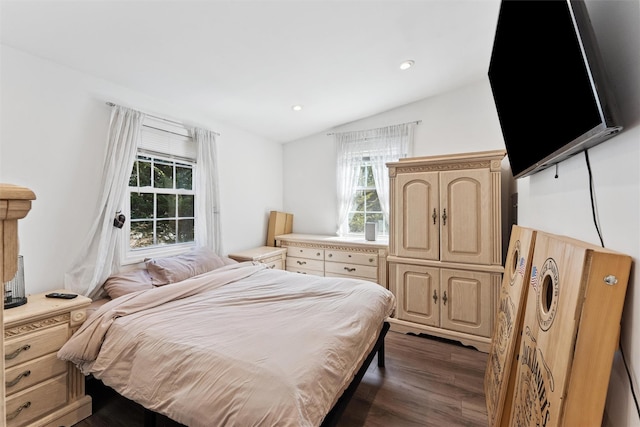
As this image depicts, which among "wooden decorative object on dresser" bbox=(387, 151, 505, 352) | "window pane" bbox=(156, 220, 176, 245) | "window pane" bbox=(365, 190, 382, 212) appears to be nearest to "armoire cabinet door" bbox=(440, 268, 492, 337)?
"wooden decorative object on dresser" bbox=(387, 151, 505, 352)

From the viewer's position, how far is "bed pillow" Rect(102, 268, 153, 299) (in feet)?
7.15

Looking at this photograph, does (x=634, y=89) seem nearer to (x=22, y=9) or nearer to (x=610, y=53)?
(x=610, y=53)

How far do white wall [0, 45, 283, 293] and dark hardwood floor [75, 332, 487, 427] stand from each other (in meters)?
1.07

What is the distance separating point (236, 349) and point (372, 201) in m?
3.07

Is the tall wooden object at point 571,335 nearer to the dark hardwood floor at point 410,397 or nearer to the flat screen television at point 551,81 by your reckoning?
the flat screen television at point 551,81

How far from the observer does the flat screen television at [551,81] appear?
77cm

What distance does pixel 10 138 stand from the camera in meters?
1.88

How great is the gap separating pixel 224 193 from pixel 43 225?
1.76 metres

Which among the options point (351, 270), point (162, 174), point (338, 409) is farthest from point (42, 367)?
point (351, 270)

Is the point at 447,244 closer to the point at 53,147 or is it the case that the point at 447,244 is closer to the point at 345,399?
the point at 345,399

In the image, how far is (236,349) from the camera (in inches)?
52.9

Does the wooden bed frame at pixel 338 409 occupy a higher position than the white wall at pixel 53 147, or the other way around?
the white wall at pixel 53 147

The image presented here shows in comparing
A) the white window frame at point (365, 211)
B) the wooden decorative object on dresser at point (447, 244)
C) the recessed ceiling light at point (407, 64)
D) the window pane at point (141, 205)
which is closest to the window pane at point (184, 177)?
the window pane at point (141, 205)

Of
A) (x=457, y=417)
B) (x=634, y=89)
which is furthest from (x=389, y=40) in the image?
(x=457, y=417)
